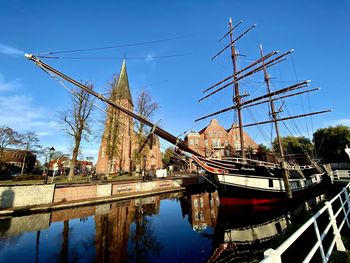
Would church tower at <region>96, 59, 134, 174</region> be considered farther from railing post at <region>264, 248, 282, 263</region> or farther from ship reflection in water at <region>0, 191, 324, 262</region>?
railing post at <region>264, 248, 282, 263</region>

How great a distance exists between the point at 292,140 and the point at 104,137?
5697 centimetres

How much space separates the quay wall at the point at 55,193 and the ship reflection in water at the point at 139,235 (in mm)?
1610

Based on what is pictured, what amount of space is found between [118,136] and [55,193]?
42.1 feet

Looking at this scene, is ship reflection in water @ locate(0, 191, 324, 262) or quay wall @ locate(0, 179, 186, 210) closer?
ship reflection in water @ locate(0, 191, 324, 262)

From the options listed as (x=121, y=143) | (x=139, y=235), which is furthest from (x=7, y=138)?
(x=139, y=235)

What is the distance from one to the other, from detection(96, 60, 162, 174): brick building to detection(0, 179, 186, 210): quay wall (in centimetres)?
571

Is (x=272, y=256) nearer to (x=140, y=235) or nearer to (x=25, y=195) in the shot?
(x=140, y=235)

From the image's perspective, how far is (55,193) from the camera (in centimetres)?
1555

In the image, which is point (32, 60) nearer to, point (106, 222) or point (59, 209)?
point (106, 222)

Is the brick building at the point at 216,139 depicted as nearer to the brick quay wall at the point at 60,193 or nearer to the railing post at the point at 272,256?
the brick quay wall at the point at 60,193

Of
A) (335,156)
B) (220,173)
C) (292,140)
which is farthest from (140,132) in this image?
(292,140)

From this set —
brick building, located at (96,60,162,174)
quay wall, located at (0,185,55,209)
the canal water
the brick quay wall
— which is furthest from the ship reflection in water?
brick building, located at (96,60,162,174)

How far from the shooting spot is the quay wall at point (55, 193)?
13742mm

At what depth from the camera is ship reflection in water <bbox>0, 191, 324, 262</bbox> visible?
7421 millimetres
